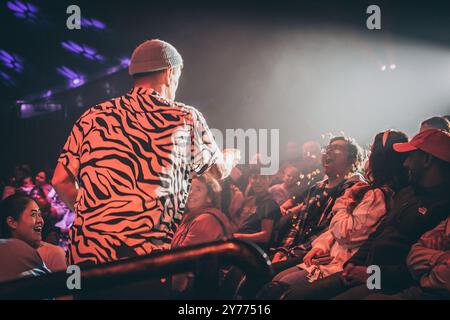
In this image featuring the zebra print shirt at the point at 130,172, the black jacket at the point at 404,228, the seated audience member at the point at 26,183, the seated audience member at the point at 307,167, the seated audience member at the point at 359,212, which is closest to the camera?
the zebra print shirt at the point at 130,172

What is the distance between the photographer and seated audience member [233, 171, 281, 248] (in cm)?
457

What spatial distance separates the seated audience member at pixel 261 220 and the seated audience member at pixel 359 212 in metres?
0.85

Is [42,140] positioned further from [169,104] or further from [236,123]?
[169,104]

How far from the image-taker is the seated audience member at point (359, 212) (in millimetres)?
3301

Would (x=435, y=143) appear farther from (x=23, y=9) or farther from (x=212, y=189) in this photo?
(x=23, y=9)

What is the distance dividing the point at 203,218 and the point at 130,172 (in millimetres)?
2219

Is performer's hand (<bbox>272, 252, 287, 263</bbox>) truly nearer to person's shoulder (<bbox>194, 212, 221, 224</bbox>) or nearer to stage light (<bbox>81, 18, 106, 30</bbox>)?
person's shoulder (<bbox>194, 212, 221, 224</bbox>)

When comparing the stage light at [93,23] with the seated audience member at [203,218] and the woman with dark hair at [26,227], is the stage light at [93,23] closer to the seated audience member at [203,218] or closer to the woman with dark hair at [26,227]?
the seated audience member at [203,218]

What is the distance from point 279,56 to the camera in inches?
314

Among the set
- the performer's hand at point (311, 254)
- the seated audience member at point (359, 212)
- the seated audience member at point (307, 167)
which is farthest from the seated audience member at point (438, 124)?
the seated audience member at point (307, 167)

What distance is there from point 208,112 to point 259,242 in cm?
453

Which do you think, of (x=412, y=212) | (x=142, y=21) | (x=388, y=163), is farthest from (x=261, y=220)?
(x=142, y=21)

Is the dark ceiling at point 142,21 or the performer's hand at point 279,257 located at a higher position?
the dark ceiling at point 142,21

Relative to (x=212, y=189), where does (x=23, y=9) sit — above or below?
above
